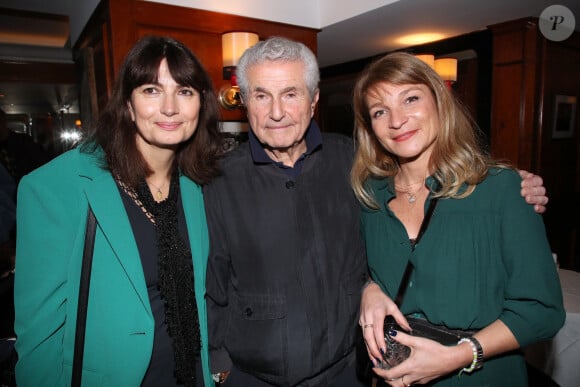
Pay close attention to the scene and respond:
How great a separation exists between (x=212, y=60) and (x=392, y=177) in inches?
90.0

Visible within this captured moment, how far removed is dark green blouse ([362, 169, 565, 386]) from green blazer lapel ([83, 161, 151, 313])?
94 cm

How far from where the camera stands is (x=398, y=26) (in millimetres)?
3846

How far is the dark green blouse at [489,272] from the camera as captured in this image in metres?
1.18

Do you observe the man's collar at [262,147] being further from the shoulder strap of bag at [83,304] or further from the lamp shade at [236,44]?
the lamp shade at [236,44]

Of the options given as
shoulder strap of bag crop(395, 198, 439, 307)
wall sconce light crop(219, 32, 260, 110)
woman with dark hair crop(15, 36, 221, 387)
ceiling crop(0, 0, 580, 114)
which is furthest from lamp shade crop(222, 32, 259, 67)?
shoulder strap of bag crop(395, 198, 439, 307)

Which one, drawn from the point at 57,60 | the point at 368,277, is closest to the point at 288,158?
the point at 368,277

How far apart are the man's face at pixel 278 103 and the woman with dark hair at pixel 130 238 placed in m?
0.24

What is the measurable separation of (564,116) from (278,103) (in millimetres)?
4927

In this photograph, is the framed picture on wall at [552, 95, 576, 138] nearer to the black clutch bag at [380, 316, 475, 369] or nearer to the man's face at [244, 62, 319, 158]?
the man's face at [244, 62, 319, 158]

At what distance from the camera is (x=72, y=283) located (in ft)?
4.15

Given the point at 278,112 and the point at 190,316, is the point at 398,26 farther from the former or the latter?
the point at 190,316

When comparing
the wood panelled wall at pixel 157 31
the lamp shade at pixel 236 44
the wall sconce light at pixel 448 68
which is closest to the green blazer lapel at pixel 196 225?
the wood panelled wall at pixel 157 31

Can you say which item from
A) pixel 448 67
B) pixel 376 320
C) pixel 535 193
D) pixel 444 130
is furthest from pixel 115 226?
pixel 448 67

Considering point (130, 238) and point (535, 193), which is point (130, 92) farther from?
point (535, 193)
